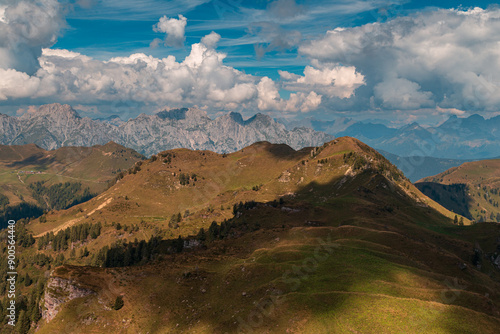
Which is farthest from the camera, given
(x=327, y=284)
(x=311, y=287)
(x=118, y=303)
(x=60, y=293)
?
(x=60, y=293)

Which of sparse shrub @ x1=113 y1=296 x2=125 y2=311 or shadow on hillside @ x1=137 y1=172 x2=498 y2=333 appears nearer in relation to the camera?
shadow on hillside @ x1=137 y1=172 x2=498 y2=333

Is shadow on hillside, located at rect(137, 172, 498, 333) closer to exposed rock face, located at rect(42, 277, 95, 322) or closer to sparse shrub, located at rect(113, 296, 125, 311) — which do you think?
sparse shrub, located at rect(113, 296, 125, 311)

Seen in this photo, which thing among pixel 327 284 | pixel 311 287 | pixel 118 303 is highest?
pixel 327 284

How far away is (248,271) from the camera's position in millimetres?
91375

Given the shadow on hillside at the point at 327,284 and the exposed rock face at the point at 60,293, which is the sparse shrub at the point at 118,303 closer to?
the exposed rock face at the point at 60,293

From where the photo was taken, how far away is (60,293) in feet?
276

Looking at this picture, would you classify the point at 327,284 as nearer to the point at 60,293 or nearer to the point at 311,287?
the point at 311,287

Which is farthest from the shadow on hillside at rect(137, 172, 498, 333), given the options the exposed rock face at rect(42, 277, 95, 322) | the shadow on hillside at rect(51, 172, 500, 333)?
the exposed rock face at rect(42, 277, 95, 322)

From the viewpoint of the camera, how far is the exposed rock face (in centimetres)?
8344

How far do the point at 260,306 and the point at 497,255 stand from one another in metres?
165

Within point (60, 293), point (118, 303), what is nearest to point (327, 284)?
point (118, 303)

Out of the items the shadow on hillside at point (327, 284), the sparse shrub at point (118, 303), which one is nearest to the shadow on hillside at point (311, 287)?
the shadow on hillside at point (327, 284)

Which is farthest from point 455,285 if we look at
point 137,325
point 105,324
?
point 105,324

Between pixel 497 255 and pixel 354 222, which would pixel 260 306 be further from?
pixel 497 255
